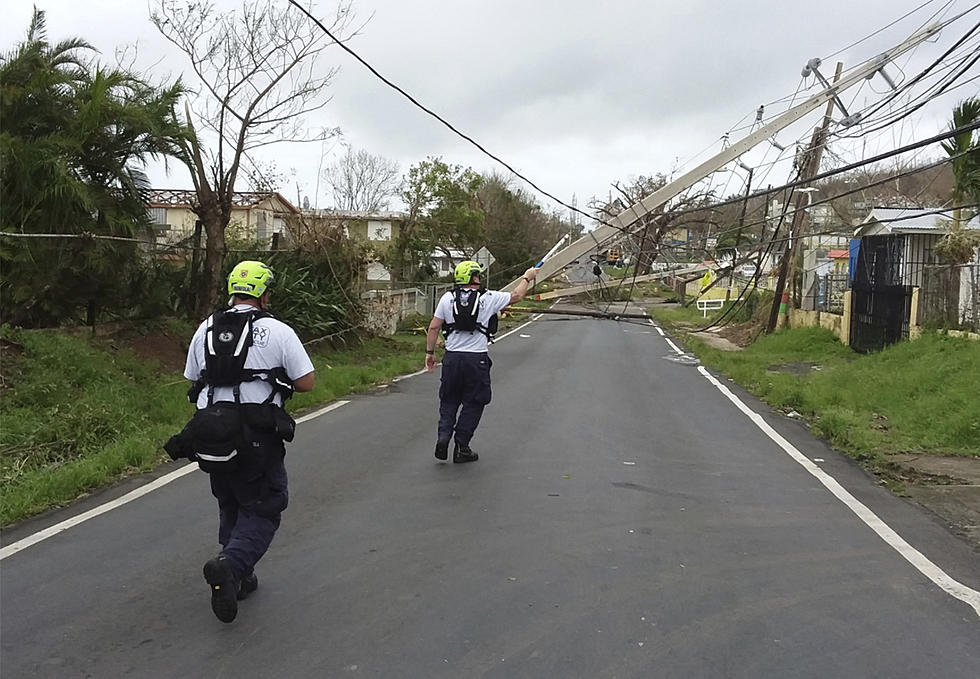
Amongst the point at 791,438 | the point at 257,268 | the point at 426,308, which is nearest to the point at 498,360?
the point at 791,438

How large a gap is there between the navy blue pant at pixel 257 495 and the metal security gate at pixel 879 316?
1699cm

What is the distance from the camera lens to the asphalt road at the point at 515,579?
4152mm

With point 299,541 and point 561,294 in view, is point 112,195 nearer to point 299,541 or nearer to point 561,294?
point 299,541

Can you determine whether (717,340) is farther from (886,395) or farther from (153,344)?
(153,344)

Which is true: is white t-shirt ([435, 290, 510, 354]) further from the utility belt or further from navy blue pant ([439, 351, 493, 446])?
the utility belt

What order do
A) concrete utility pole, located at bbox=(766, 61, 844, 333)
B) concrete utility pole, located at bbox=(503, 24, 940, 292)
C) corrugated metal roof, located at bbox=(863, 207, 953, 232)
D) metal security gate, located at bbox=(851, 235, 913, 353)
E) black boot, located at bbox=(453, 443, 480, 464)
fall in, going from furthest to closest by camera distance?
corrugated metal roof, located at bbox=(863, 207, 953, 232), metal security gate, located at bbox=(851, 235, 913, 353), concrete utility pole, located at bbox=(766, 61, 844, 333), concrete utility pole, located at bbox=(503, 24, 940, 292), black boot, located at bbox=(453, 443, 480, 464)

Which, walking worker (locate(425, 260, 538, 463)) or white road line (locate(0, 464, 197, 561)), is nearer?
white road line (locate(0, 464, 197, 561))

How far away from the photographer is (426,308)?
3534cm

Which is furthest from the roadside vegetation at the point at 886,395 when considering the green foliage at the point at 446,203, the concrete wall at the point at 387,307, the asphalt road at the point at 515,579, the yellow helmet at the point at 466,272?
the green foliage at the point at 446,203

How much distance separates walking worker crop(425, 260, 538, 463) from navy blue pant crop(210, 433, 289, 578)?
353cm

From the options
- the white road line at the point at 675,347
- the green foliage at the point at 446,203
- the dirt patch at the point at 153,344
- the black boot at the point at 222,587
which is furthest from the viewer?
the green foliage at the point at 446,203

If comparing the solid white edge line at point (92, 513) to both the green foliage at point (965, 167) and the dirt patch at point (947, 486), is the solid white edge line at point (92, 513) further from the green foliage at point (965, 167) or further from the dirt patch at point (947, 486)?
the green foliage at point (965, 167)

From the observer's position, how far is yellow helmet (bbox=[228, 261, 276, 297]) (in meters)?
4.86

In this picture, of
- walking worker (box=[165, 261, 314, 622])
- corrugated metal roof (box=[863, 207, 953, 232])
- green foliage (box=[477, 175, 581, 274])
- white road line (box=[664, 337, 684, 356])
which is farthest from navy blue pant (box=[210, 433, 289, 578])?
green foliage (box=[477, 175, 581, 274])
